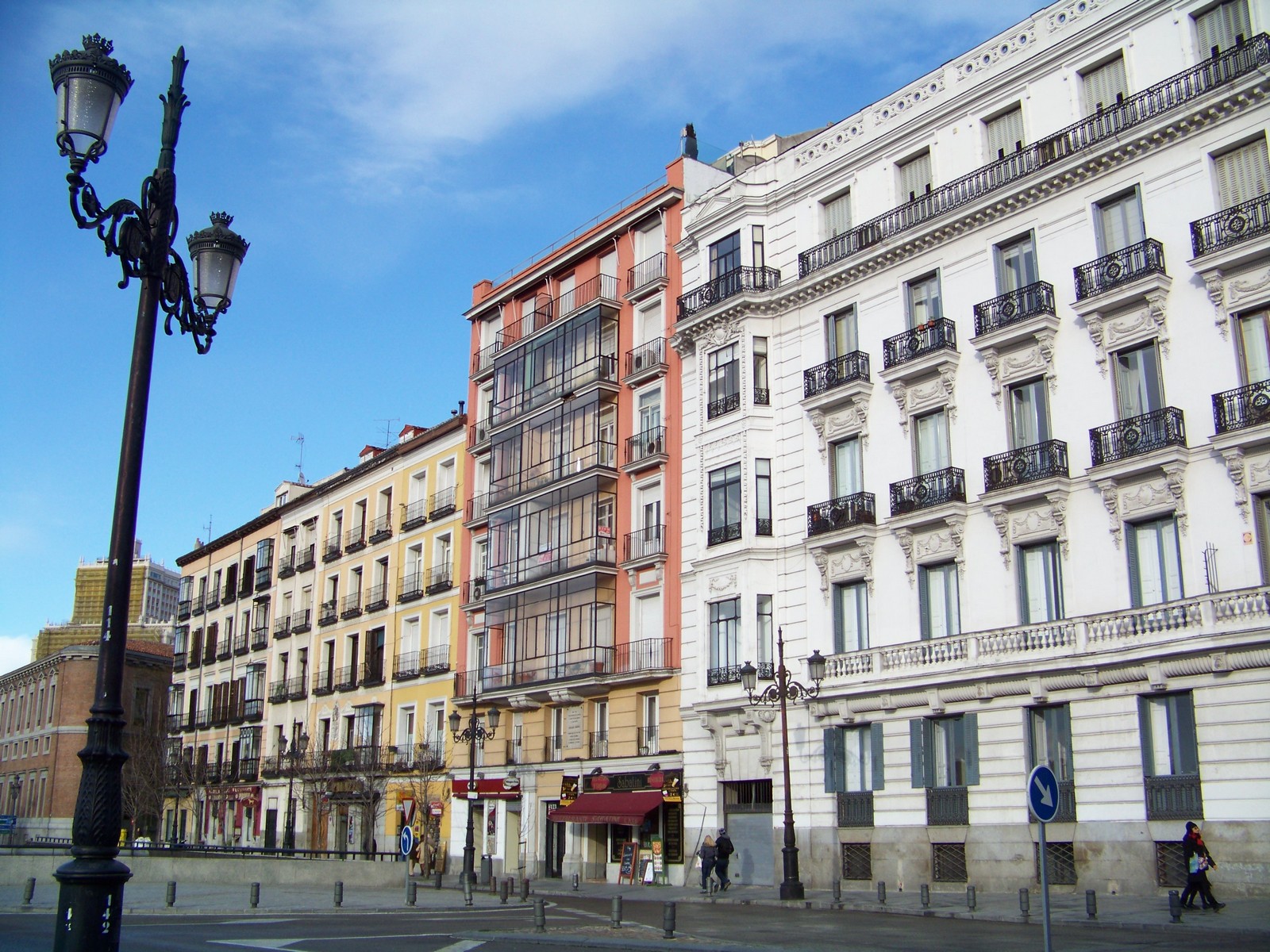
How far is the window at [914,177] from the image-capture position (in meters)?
33.7

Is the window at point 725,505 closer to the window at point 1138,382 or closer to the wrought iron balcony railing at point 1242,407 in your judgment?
the window at point 1138,382

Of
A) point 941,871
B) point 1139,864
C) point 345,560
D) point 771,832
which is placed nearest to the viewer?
point 1139,864

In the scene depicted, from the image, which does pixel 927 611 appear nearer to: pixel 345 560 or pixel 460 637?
pixel 460 637

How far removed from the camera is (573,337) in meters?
45.4

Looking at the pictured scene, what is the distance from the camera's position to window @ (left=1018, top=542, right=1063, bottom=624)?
28234mm

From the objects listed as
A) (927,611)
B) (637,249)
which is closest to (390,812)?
(637,249)

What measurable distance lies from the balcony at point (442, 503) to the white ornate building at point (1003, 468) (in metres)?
16.2

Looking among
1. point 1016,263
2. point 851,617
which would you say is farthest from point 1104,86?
point 851,617

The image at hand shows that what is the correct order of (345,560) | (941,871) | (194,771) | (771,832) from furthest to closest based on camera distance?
1. (194,771)
2. (345,560)
3. (771,832)
4. (941,871)

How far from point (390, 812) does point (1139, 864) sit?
113 ft

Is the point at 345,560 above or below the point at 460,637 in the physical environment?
above

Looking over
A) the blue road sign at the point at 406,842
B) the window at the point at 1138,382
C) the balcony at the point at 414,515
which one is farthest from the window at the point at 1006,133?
the balcony at the point at 414,515

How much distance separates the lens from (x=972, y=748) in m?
29.0

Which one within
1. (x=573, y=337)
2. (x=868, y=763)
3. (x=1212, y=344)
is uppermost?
(x=573, y=337)
